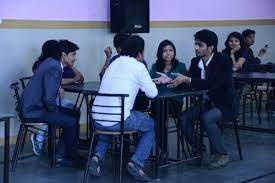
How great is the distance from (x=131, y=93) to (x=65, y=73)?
1533 mm

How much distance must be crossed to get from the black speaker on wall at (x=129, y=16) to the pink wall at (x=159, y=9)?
0.13 metres

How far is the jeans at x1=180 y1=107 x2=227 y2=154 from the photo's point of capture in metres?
5.52

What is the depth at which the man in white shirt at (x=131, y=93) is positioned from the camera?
4875 mm

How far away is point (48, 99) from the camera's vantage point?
5219 millimetres

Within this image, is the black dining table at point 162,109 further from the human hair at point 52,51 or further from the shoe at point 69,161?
the shoe at point 69,161

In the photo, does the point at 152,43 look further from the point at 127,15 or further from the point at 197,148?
the point at 197,148

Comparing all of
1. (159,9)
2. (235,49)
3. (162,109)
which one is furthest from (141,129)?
(159,9)

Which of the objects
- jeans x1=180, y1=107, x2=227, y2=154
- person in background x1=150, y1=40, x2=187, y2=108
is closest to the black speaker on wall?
person in background x1=150, y1=40, x2=187, y2=108

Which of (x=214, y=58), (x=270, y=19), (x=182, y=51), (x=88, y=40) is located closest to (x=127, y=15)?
(x=88, y=40)

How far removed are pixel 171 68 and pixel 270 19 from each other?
456 cm

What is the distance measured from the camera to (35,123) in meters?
5.39

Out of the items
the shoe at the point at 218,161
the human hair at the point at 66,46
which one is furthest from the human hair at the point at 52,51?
the shoe at the point at 218,161

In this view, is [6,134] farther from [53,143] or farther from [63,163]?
[63,163]

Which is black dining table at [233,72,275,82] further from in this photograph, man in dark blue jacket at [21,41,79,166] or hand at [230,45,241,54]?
man in dark blue jacket at [21,41,79,166]
